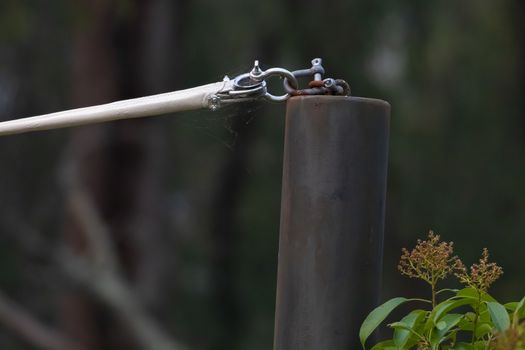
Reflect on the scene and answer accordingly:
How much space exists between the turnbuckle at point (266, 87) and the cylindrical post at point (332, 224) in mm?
49

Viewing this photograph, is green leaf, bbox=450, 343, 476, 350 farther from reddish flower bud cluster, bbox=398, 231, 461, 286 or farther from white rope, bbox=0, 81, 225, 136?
white rope, bbox=0, 81, 225, 136

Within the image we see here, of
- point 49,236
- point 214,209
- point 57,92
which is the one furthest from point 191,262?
point 57,92

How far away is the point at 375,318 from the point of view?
1.29m

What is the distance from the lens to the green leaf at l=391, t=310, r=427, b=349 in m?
1.24

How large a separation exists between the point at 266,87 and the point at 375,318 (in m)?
0.39

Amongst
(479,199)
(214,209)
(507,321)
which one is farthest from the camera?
(214,209)

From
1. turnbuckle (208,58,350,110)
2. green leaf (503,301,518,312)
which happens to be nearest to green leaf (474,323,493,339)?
green leaf (503,301,518,312)

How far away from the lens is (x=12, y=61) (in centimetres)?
854

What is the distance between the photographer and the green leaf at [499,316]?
1.14 meters

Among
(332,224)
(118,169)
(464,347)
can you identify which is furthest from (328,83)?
(118,169)

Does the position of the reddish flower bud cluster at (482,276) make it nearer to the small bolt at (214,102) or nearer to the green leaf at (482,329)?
the green leaf at (482,329)

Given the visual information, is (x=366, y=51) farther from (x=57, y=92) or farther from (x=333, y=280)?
(x=333, y=280)

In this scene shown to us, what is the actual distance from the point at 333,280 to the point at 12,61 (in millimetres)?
7544

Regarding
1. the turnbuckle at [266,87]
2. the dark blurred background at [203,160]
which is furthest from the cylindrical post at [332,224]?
the dark blurred background at [203,160]
